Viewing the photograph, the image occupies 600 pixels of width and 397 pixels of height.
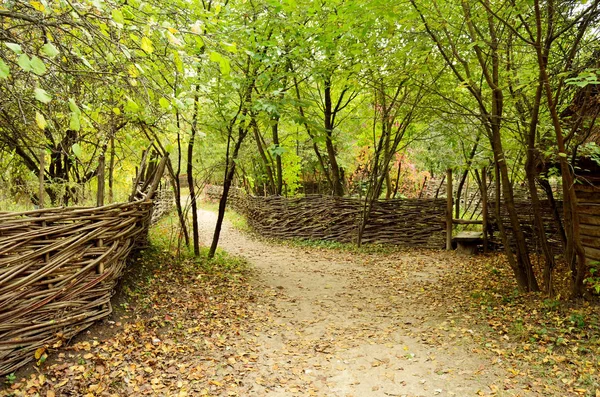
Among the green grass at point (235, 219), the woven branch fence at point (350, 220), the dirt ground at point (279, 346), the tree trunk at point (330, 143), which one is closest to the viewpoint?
the dirt ground at point (279, 346)

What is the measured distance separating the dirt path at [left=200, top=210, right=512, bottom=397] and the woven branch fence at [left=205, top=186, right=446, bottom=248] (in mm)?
2379

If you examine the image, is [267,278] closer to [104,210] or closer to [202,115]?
[202,115]

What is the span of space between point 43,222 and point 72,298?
2.24 feet

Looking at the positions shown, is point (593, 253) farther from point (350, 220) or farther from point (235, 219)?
point (235, 219)

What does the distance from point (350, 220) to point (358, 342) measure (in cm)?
617

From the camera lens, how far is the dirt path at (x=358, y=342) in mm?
2986

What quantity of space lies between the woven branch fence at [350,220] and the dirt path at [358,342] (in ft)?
7.80

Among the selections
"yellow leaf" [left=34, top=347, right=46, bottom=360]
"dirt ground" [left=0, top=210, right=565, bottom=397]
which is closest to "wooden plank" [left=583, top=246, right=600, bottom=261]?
"dirt ground" [left=0, top=210, right=565, bottom=397]

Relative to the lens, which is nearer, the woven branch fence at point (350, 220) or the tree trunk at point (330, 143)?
the woven branch fence at point (350, 220)

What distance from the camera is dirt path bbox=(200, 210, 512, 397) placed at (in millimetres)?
2986

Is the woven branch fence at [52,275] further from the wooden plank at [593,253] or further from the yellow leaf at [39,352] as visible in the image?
the wooden plank at [593,253]

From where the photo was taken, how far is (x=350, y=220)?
989cm

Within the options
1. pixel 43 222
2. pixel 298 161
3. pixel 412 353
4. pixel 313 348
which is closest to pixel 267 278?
pixel 313 348

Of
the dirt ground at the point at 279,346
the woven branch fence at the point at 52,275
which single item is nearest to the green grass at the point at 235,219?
the dirt ground at the point at 279,346
